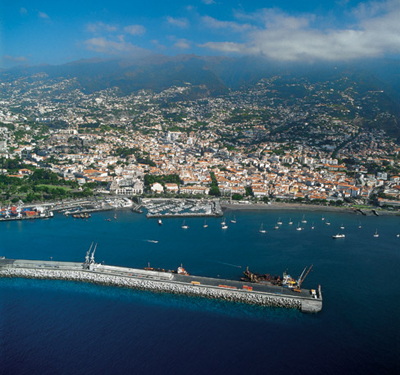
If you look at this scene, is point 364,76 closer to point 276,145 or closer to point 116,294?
point 276,145

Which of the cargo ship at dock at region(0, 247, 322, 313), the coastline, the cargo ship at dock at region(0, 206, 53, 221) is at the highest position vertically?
the cargo ship at dock at region(0, 247, 322, 313)

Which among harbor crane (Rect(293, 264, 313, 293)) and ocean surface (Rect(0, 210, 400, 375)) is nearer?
ocean surface (Rect(0, 210, 400, 375))

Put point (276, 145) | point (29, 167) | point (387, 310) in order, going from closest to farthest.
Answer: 1. point (387, 310)
2. point (29, 167)
3. point (276, 145)

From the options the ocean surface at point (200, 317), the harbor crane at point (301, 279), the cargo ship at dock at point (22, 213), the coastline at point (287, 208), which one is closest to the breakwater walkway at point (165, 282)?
the harbor crane at point (301, 279)

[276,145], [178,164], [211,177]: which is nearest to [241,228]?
[211,177]

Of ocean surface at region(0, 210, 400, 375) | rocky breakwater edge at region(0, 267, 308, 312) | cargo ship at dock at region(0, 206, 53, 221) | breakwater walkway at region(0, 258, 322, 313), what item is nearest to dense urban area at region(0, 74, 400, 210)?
cargo ship at dock at region(0, 206, 53, 221)

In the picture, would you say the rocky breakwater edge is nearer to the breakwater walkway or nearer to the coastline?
the breakwater walkway

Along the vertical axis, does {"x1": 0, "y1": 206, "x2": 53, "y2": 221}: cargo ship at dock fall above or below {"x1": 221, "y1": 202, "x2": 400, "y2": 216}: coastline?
above
